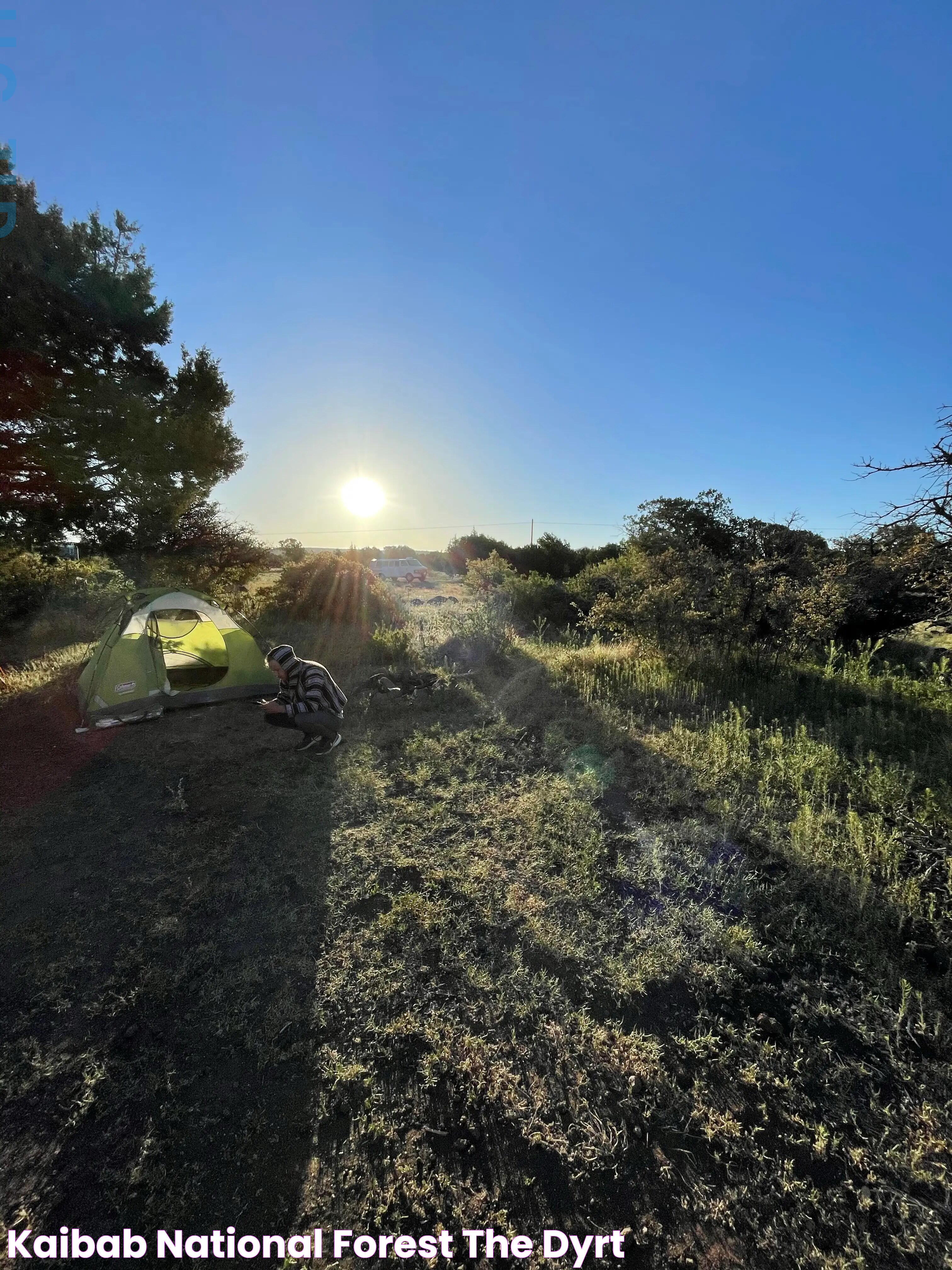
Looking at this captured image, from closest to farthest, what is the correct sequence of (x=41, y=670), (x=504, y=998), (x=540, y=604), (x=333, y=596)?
(x=504, y=998) < (x=41, y=670) < (x=333, y=596) < (x=540, y=604)

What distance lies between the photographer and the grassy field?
2.27 m

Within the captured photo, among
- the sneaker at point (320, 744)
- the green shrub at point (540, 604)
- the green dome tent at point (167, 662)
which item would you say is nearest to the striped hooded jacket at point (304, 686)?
the sneaker at point (320, 744)

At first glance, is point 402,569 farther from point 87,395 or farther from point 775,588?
point 775,588

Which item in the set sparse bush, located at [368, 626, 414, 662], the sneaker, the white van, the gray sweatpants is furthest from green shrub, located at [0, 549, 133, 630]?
the white van

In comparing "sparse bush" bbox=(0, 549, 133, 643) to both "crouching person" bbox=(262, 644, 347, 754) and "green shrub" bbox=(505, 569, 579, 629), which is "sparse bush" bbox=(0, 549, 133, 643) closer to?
"crouching person" bbox=(262, 644, 347, 754)

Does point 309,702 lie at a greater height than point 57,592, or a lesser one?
lesser

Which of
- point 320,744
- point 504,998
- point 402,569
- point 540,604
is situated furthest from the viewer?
point 402,569

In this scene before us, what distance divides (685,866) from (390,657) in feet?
→ 24.4

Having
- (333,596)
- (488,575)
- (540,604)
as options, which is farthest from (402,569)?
(333,596)

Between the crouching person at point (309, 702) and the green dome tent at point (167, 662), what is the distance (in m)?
1.95

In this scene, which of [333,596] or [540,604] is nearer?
[333,596]

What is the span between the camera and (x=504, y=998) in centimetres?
323

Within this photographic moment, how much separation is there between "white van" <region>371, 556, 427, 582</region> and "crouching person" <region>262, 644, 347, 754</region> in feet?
76.5

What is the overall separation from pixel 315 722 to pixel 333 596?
7842mm
